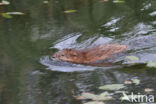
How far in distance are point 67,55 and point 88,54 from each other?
1.66ft

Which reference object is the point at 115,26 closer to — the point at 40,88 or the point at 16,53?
the point at 16,53

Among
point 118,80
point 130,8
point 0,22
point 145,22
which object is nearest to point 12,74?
point 118,80

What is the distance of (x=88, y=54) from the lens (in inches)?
280

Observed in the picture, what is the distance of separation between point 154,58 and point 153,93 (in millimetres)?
1866

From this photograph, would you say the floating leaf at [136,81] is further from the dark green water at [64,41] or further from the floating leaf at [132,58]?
the floating leaf at [132,58]

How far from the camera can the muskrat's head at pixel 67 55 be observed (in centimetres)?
677

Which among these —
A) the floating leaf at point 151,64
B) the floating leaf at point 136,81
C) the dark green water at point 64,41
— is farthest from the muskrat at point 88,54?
the floating leaf at point 136,81

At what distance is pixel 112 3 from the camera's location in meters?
10.3

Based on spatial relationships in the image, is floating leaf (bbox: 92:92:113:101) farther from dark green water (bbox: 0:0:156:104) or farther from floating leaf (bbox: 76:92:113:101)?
dark green water (bbox: 0:0:156:104)

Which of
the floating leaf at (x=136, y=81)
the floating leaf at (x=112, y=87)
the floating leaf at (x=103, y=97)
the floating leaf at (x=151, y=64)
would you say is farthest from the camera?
the floating leaf at (x=151, y=64)

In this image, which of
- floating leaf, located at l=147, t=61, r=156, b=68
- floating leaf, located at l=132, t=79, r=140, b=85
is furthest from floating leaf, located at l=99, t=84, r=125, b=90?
floating leaf, located at l=147, t=61, r=156, b=68

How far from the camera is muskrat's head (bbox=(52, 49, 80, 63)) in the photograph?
6.77 m

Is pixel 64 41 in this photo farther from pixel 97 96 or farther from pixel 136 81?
pixel 97 96

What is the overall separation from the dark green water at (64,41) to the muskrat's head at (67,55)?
19cm
